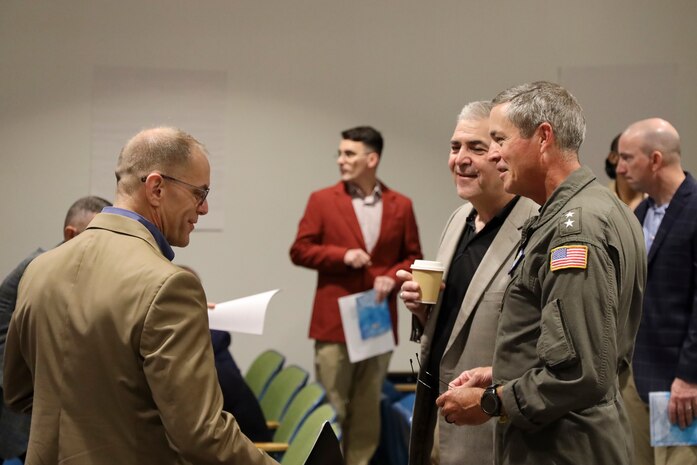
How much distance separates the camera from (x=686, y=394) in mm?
3395

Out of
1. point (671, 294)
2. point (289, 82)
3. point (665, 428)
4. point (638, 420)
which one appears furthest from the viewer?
point (289, 82)

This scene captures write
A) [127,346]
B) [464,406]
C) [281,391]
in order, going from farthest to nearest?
[281,391] → [464,406] → [127,346]

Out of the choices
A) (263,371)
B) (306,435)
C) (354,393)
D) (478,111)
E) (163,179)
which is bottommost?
(354,393)

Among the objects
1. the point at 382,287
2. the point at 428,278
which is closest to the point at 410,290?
the point at 428,278

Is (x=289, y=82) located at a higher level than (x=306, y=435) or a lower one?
higher

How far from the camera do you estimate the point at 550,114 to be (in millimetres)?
2252

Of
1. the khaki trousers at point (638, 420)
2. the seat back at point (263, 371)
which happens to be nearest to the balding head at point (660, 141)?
the khaki trousers at point (638, 420)

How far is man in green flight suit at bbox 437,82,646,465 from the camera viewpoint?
202 centimetres

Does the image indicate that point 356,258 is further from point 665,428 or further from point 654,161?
point 665,428

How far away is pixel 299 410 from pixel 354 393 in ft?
4.95

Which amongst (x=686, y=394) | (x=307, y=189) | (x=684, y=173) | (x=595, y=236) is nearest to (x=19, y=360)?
(x=595, y=236)

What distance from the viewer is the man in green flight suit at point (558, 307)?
6.63ft

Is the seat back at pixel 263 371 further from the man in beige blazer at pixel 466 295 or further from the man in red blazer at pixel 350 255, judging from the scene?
the man in beige blazer at pixel 466 295

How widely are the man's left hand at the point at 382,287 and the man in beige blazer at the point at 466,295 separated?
187cm
